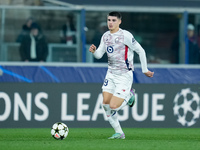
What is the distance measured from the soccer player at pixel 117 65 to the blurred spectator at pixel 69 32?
13.3ft

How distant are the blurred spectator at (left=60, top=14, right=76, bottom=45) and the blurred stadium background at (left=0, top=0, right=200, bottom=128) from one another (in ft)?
0.26

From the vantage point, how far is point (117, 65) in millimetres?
10898

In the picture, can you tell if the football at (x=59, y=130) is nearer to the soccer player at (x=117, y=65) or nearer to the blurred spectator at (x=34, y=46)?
the soccer player at (x=117, y=65)

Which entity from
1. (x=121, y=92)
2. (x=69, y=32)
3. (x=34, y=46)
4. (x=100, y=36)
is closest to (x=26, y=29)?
(x=34, y=46)

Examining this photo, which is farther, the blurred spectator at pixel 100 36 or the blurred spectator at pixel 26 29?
the blurred spectator at pixel 100 36

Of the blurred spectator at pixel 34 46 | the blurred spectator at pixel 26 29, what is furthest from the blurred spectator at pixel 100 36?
the blurred spectator at pixel 26 29

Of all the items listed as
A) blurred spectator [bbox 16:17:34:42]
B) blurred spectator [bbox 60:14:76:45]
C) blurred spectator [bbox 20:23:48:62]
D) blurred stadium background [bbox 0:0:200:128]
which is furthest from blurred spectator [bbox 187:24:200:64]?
blurred spectator [bbox 16:17:34:42]

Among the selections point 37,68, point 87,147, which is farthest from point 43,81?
point 87,147

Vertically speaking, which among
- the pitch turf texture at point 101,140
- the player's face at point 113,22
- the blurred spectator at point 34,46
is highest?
the player's face at point 113,22

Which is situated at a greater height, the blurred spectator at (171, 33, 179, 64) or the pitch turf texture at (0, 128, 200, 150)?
the blurred spectator at (171, 33, 179, 64)

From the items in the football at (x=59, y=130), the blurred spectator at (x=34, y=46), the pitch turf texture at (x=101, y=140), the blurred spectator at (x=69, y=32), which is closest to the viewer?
the pitch turf texture at (x=101, y=140)

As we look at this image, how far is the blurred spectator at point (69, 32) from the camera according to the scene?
1490 centimetres

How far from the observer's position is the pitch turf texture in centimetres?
933

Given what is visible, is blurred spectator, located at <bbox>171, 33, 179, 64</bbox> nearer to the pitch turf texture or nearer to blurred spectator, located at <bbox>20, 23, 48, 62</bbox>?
the pitch turf texture
